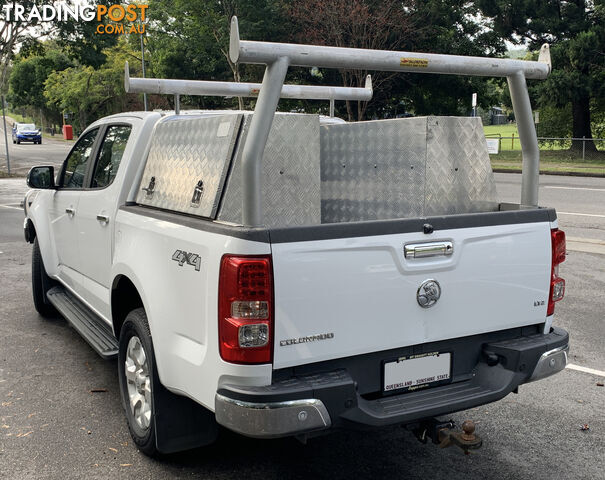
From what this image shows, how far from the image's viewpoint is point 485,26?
34.7 metres

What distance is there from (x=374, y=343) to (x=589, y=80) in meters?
29.7

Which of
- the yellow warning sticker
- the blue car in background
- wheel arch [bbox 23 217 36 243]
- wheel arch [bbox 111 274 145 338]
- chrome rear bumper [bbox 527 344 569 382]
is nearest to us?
the yellow warning sticker

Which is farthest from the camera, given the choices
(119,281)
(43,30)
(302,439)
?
(43,30)

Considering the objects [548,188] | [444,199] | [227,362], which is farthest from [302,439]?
[548,188]

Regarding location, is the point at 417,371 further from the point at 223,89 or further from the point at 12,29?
the point at 12,29

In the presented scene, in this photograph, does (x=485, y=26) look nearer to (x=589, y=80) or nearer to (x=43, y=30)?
(x=589, y=80)

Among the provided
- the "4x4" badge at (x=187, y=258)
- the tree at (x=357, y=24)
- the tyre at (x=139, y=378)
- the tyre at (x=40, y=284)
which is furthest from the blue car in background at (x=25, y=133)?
the "4x4" badge at (x=187, y=258)

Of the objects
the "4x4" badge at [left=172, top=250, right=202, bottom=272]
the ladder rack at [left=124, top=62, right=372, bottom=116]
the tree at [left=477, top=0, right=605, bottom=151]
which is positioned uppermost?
the tree at [left=477, top=0, right=605, bottom=151]

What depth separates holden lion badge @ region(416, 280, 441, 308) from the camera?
3.14 m

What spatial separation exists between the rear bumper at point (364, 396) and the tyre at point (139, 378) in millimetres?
790

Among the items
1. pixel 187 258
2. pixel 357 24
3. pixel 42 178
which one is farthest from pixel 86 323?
pixel 357 24

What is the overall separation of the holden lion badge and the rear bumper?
0.24 meters

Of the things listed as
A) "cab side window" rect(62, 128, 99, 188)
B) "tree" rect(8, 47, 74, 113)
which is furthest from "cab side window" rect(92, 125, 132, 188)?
"tree" rect(8, 47, 74, 113)
